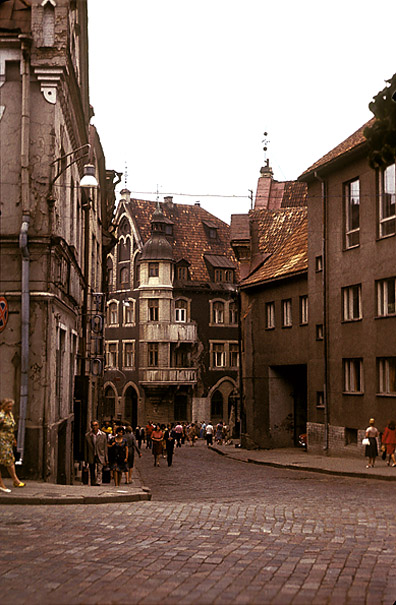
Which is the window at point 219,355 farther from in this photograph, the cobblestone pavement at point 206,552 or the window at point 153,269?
the cobblestone pavement at point 206,552

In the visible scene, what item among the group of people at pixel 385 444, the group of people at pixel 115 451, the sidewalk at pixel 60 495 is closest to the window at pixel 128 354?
the group of people at pixel 385 444

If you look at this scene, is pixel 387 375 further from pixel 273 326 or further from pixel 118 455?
pixel 273 326

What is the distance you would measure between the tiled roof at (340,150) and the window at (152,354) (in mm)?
35943

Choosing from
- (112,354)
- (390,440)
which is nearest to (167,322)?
(112,354)

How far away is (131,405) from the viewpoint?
72375 mm

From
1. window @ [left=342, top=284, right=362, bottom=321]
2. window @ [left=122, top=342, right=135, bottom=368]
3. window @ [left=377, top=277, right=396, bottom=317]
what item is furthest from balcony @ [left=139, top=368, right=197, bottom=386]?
window @ [left=377, top=277, right=396, bottom=317]

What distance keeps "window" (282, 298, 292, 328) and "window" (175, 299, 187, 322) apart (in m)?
31.1

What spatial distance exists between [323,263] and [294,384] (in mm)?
10254

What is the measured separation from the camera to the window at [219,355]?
72500mm

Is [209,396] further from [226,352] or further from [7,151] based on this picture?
[7,151]

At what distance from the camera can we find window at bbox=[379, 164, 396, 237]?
2927 cm

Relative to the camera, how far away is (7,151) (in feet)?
65.0

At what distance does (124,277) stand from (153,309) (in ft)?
15.9

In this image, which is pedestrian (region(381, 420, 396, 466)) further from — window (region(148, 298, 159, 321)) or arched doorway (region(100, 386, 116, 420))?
arched doorway (region(100, 386, 116, 420))
